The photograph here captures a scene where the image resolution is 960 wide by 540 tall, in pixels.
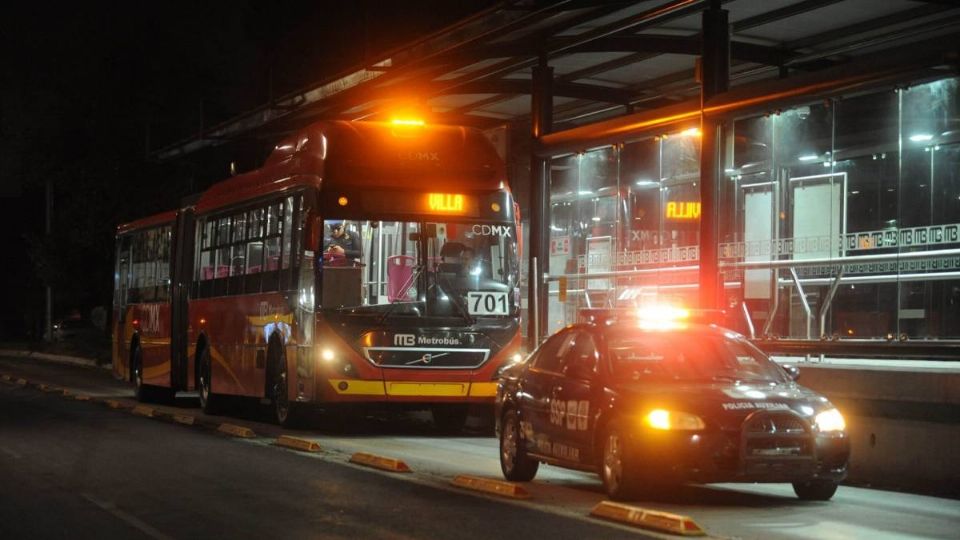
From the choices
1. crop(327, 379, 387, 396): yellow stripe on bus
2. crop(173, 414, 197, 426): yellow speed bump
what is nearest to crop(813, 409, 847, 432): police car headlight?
crop(327, 379, 387, 396): yellow stripe on bus

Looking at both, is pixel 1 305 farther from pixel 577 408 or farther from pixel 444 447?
pixel 577 408

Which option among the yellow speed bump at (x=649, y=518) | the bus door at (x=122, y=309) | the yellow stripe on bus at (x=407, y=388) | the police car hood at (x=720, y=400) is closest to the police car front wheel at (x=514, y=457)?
the police car hood at (x=720, y=400)

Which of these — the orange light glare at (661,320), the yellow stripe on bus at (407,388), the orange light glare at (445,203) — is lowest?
the yellow stripe on bus at (407,388)

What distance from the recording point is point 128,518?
418 inches

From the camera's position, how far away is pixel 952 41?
1527cm

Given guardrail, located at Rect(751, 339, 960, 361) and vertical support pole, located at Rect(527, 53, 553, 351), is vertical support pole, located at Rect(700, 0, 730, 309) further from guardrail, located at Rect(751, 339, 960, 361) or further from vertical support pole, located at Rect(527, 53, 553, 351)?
vertical support pole, located at Rect(527, 53, 553, 351)

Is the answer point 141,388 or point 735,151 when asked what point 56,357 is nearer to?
point 141,388

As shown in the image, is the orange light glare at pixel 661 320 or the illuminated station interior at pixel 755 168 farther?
the illuminated station interior at pixel 755 168

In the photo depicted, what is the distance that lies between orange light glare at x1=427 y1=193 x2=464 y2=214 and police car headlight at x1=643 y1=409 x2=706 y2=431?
8.04 metres

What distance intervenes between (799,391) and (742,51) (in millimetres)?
11147

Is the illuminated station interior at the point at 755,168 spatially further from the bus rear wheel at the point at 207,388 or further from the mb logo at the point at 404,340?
the bus rear wheel at the point at 207,388

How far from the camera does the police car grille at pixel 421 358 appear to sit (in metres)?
18.3

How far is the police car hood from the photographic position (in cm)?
1107

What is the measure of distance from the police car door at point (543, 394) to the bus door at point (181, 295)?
12.4m
